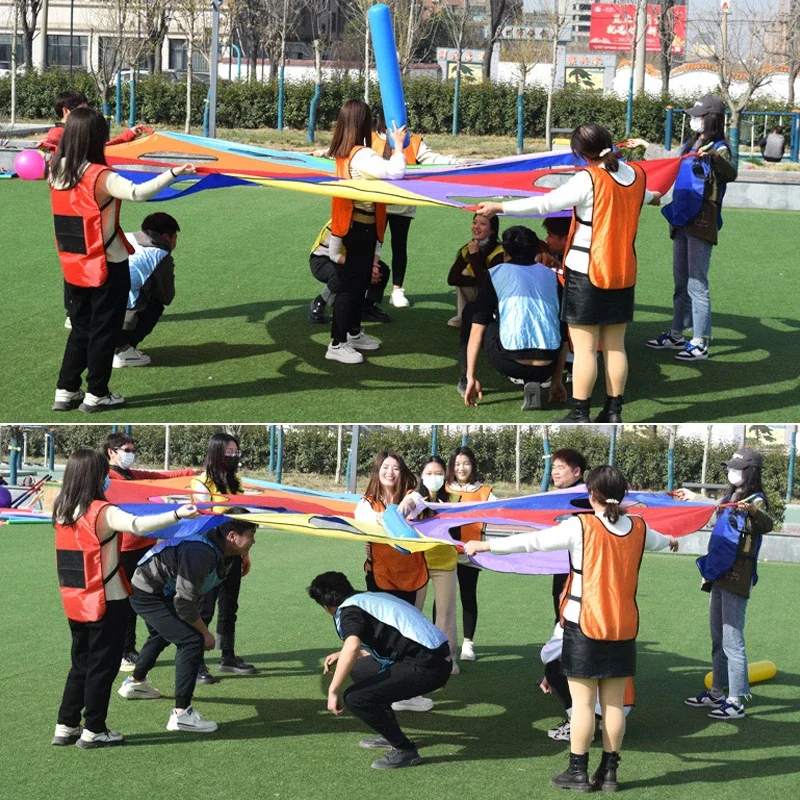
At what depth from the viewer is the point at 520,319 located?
799 cm

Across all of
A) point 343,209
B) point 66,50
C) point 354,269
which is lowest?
point 354,269

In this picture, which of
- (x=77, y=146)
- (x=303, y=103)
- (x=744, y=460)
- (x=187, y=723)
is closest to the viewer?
(x=187, y=723)

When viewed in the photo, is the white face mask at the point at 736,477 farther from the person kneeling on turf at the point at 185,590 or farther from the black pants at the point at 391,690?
the person kneeling on turf at the point at 185,590

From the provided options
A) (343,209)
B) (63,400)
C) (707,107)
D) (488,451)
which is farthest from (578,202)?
(488,451)

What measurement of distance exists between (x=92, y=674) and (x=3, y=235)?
8.30 m

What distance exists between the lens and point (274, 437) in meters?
18.4

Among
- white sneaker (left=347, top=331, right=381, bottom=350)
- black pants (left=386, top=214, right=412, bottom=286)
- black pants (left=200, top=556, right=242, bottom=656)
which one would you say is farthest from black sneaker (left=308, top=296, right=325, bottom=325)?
black pants (left=200, top=556, right=242, bottom=656)

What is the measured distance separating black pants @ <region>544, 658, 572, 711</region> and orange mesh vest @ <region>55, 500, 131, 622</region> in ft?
7.18

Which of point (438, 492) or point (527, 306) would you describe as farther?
point (527, 306)

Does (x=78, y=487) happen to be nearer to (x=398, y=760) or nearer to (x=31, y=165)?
(x=398, y=760)

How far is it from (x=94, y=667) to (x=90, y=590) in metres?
0.36

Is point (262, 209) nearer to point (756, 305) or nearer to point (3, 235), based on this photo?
point (3, 235)

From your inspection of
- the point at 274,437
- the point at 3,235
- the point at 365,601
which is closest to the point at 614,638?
the point at 365,601

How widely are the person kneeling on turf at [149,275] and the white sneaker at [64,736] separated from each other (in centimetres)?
353
